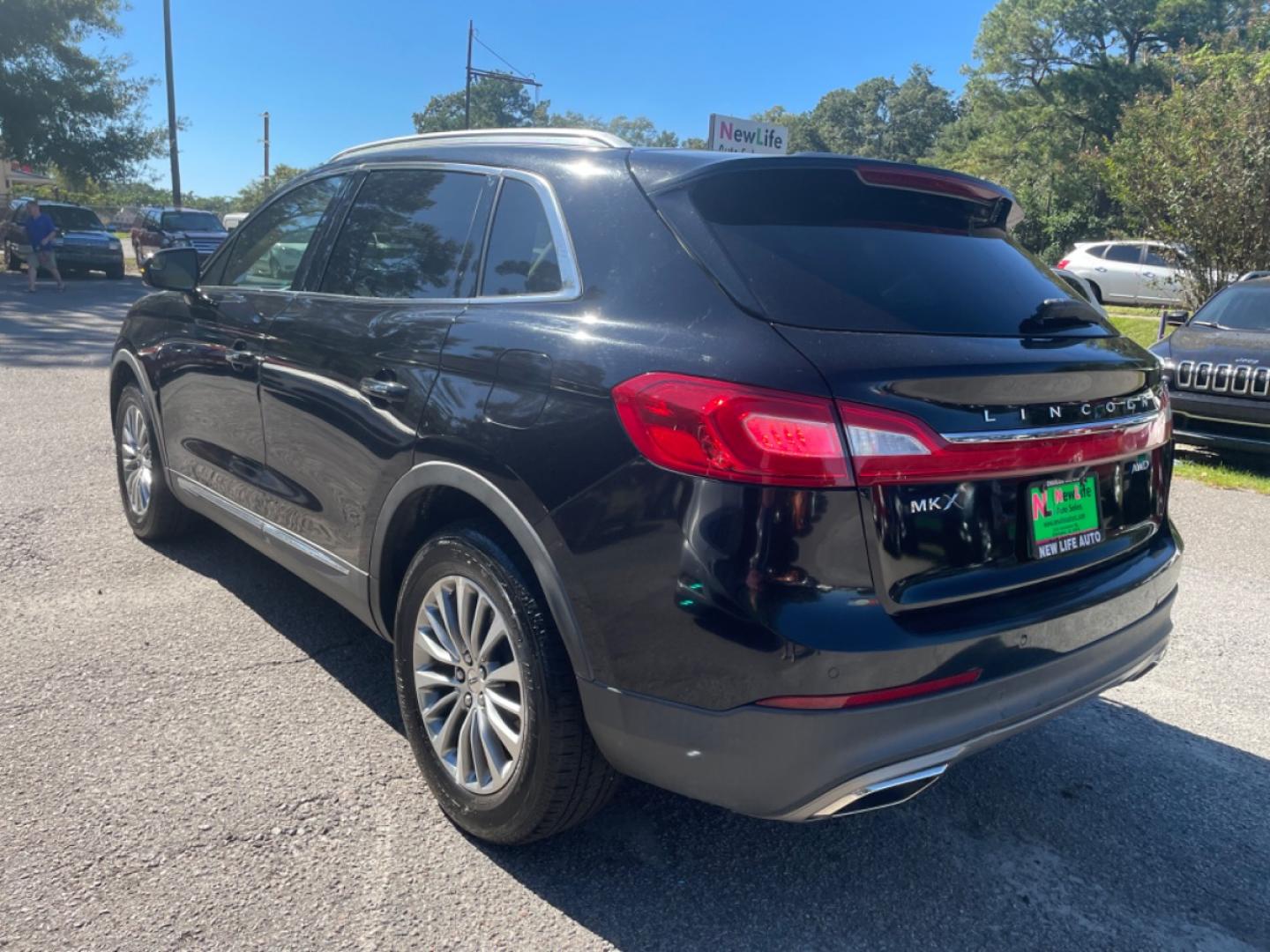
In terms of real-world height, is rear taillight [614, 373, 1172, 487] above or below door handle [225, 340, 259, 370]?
above

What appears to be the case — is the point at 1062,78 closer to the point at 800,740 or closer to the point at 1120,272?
the point at 1120,272

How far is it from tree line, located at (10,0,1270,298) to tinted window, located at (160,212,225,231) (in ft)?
11.4

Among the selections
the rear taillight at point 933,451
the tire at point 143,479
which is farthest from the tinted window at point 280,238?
the rear taillight at point 933,451

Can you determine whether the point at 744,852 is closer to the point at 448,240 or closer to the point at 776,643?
the point at 776,643

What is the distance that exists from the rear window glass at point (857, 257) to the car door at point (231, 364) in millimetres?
1874

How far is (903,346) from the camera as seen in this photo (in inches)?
90.4

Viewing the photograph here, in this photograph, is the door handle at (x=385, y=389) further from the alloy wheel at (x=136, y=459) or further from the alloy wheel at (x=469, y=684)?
the alloy wheel at (x=136, y=459)

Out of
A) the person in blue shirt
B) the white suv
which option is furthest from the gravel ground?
the white suv

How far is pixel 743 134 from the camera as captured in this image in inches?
449

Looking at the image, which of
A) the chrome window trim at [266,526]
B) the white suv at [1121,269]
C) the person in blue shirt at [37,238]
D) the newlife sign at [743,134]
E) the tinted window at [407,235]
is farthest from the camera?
the white suv at [1121,269]

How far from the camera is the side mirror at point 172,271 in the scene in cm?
429

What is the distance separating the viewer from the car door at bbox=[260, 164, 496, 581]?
9.74 feet

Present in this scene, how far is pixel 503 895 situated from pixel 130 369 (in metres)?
3.59

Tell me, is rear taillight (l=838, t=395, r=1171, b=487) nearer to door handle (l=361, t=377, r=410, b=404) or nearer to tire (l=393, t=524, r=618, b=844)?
tire (l=393, t=524, r=618, b=844)
